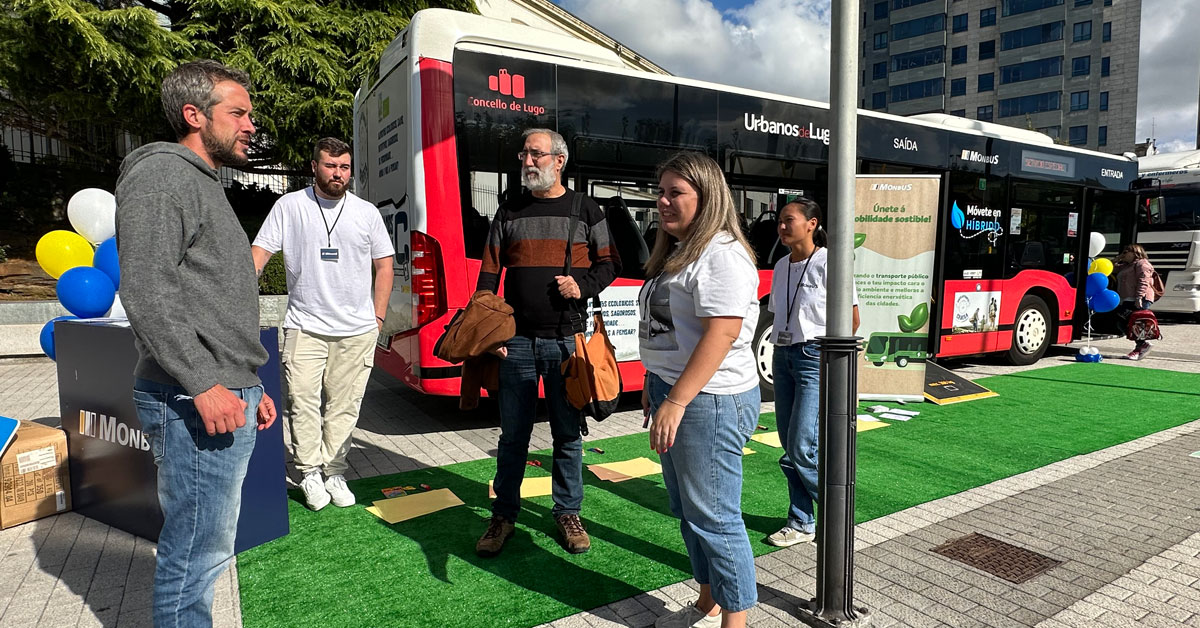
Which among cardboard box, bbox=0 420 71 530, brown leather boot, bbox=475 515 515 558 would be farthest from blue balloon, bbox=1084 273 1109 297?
cardboard box, bbox=0 420 71 530

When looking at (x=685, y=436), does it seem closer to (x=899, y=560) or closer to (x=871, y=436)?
(x=899, y=560)

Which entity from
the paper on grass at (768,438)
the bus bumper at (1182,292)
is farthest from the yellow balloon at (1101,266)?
the paper on grass at (768,438)

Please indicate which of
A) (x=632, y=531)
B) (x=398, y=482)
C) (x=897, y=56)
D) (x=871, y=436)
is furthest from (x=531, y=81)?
(x=897, y=56)

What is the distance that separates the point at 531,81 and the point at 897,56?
263 ft

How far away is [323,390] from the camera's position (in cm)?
409

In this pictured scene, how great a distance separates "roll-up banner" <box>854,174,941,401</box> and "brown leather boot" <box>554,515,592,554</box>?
4.61 metres

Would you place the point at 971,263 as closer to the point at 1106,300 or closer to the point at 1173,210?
the point at 1106,300

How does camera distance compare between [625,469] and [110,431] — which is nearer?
[110,431]

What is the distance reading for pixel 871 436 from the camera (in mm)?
5805

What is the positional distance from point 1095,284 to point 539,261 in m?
10.4

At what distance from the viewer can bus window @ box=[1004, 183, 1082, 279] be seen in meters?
9.06

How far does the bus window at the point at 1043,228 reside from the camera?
906cm

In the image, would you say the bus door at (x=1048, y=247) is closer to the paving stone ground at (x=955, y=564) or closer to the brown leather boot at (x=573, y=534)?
the paving stone ground at (x=955, y=564)

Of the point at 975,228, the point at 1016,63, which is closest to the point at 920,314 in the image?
the point at 975,228
